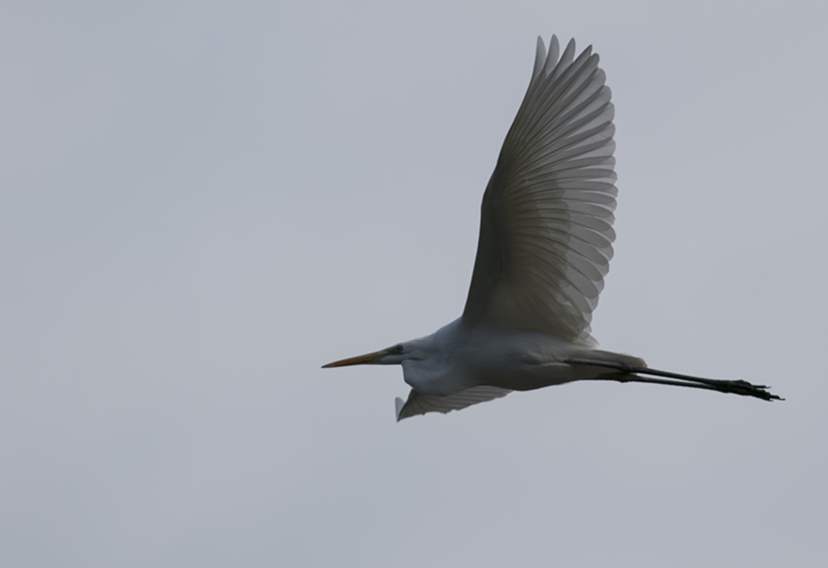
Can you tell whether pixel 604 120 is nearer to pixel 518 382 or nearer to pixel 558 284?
pixel 558 284

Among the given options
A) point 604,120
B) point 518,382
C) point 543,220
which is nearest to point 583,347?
point 518,382

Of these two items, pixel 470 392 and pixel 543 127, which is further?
pixel 470 392

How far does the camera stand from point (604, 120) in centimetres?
722

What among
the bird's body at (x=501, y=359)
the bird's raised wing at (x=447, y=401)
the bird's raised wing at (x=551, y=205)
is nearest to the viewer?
the bird's raised wing at (x=551, y=205)

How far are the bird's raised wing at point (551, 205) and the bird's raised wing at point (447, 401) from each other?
5.90 feet

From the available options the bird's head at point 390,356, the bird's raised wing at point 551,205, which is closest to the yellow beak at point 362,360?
the bird's head at point 390,356

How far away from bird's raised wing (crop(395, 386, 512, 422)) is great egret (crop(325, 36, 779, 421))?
1107 mm

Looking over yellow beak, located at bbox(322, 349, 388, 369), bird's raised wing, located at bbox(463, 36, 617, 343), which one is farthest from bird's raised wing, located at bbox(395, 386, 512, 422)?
bird's raised wing, located at bbox(463, 36, 617, 343)

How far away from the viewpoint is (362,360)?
363 inches

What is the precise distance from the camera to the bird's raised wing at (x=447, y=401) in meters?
9.73

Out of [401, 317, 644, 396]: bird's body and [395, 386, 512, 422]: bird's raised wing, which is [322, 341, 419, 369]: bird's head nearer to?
[401, 317, 644, 396]: bird's body

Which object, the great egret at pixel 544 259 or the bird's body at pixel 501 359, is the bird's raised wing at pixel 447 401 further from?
the bird's body at pixel 501 359

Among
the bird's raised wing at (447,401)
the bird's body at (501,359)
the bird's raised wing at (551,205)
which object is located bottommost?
the bird's raised wing at (447,401)

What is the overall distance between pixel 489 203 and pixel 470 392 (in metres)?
3.15
